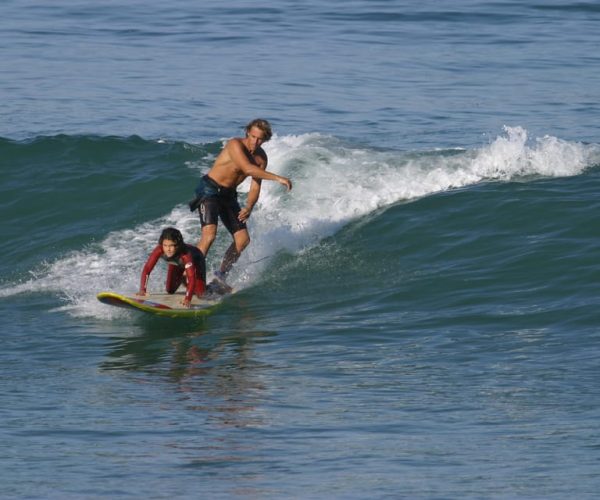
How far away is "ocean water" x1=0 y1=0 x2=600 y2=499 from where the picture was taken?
8562 millimetres

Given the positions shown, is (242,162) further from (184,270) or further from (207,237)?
(184,270)

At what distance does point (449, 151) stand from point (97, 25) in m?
18.4

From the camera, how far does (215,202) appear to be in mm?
13430

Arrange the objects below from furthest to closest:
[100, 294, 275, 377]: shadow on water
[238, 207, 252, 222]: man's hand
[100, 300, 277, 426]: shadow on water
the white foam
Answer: the white foam, [238, 207, 252, 222]: man's hand, [100, 294, 275, 377]: shadow on water, [100, 300, 277, 426]: shadow on water

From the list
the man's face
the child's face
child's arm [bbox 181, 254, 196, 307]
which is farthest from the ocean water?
the man's face

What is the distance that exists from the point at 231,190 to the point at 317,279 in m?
1.60

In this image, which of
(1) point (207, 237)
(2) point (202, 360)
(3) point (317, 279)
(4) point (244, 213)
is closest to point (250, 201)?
(4) point (244, 213)

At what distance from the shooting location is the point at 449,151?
1916cm

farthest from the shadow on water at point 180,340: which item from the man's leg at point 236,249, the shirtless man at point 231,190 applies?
the shirtless man at point 231,190

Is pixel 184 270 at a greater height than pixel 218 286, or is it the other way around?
pixel 184 270

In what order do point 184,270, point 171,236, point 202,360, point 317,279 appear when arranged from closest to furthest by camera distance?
point 202,360
point 171,236
point 184,270
point 317,279

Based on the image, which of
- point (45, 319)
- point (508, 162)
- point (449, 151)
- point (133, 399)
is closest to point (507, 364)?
point (133, 399)

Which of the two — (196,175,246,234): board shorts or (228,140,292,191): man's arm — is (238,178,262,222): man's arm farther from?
(228,140,292,191): man's arm

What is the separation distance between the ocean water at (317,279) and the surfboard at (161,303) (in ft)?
0.59
